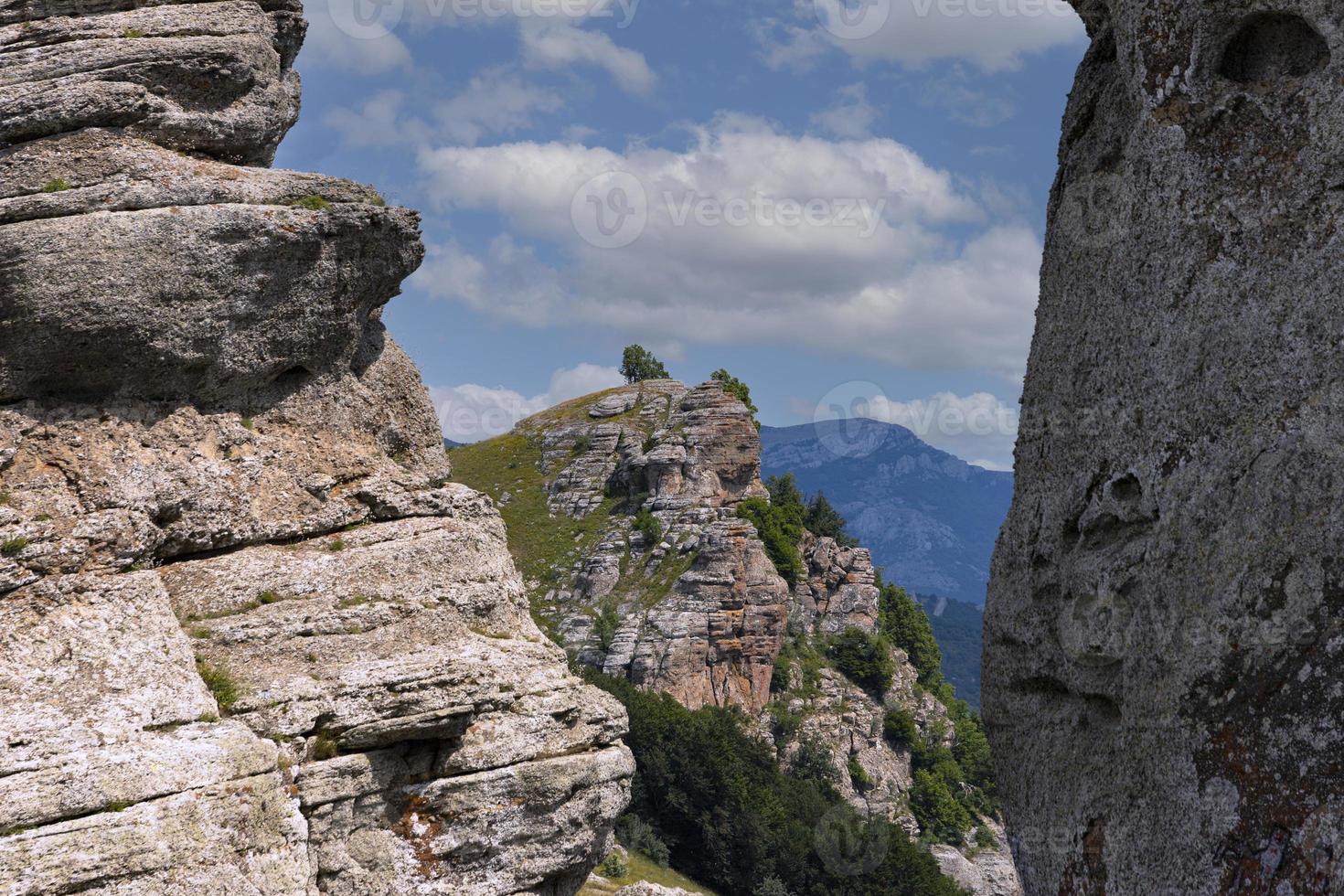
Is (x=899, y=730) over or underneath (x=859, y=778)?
over

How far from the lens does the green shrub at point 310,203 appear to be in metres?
15.3

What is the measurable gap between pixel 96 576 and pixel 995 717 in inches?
399

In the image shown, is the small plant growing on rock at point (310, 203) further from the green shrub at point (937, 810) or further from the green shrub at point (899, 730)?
the green shrub at point (899, 730)

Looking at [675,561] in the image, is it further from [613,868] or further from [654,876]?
[613,868]

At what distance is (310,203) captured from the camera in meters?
15.5

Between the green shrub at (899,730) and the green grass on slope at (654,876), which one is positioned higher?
the green shrub at (899,730)

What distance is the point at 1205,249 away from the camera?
665cm

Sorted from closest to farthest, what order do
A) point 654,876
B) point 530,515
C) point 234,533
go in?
point 234,533
point 654,876
point 530,515

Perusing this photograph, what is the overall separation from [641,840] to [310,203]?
69199mm

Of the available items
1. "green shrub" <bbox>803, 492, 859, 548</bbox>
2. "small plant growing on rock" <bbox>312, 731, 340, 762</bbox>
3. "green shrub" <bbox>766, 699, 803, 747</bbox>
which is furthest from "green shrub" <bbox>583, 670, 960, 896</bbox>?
"small plant growing on rock" <bbox>312, 731, 340, 762</bbox>

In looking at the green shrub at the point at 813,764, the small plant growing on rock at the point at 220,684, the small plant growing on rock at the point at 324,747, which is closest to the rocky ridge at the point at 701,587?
the green shrub at the point at 813,764

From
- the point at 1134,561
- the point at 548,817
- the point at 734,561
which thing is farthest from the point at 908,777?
the point at 1134,561

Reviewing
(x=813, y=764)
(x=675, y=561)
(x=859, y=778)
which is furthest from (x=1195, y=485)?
(x=859, y=778)

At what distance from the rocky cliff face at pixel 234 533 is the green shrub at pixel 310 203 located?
0.05 meters
